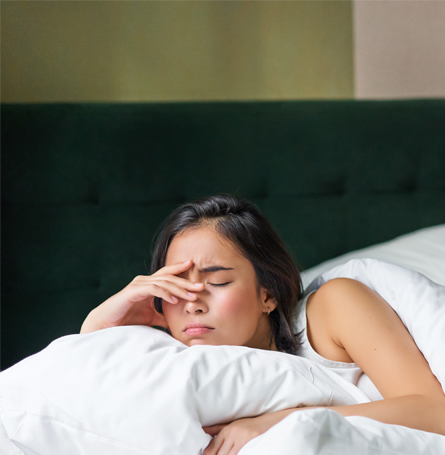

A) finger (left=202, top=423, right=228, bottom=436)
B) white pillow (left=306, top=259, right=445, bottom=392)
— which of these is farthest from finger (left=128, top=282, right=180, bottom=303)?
white pillow (left=306, top=259, right=445, bottom=392)

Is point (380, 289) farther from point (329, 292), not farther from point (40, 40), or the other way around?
point (40, 40)

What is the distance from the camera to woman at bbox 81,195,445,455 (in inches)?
30.9

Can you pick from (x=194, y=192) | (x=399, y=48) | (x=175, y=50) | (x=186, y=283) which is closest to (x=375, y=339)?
(x=186, y=283)

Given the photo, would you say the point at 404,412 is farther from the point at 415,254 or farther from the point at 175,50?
the point at 175,50

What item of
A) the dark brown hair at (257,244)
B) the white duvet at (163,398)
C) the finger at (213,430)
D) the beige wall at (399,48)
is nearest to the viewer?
the white duvet at (163,398)

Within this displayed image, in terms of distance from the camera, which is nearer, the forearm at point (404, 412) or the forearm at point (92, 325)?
the forearm at point (404, 412)

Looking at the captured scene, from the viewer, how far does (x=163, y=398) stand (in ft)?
2.27

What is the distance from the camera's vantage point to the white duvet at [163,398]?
646mm

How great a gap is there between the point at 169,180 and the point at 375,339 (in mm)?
838

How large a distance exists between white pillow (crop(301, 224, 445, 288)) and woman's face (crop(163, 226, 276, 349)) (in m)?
0.40

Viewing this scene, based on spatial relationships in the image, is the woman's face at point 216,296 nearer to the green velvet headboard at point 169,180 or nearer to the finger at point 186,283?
the finger at point 186,283

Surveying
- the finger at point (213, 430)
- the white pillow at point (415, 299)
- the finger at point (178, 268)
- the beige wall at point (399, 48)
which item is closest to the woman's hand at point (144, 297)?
the finger at point (178, 268)

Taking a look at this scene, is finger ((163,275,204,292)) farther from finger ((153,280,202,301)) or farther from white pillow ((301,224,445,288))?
white pillow ((301,224,445,288))

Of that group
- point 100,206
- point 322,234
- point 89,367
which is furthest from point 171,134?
point 89,367
